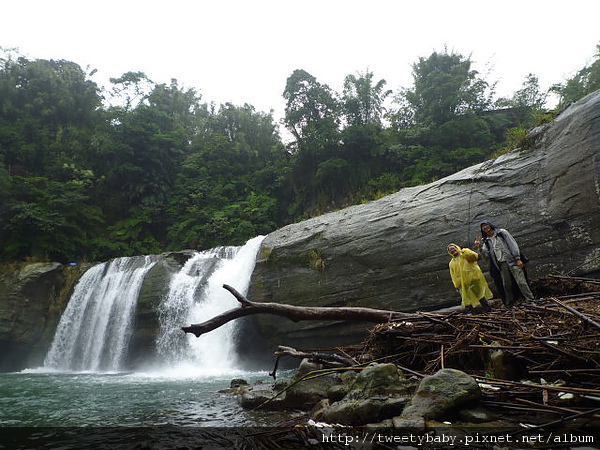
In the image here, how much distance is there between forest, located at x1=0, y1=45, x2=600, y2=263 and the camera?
62.5 feet

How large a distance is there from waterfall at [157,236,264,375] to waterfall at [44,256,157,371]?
6.07 ft

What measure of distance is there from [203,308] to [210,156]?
17151 mm

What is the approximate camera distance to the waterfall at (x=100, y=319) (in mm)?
14617

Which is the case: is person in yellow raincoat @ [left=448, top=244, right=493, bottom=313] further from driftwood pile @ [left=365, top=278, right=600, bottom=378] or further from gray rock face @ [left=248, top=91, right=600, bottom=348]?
gray rock face @ [left=248, top=91, right=600, bottom=348]

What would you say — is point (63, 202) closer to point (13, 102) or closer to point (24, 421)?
point (13, 102)

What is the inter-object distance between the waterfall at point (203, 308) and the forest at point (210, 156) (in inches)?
244

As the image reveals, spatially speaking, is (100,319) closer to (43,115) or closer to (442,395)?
(442,395)

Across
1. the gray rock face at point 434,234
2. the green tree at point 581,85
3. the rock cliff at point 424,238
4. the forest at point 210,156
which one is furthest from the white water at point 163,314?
the green tree at point 581,85

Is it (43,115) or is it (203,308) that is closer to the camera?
(203,308)

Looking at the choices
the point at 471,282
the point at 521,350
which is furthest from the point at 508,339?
the point at 471,282

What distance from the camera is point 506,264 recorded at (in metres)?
→ 5.99

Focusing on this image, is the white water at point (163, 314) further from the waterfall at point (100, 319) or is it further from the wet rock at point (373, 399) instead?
the wet rock at point (373, 399)

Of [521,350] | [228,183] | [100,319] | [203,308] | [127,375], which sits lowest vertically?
[127,375]

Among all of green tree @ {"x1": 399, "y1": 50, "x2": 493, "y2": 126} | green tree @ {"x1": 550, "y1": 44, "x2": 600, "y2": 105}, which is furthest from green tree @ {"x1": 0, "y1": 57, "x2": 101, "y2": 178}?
green tree @ {"x1": 550, "y1": 44, "x2": 600, "y2": 105}
